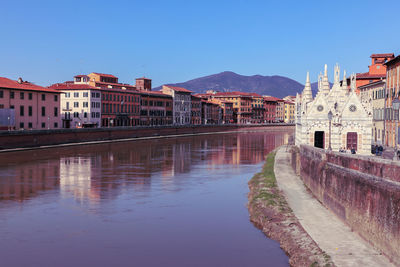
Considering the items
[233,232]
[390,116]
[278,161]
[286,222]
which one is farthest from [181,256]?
[390,116]

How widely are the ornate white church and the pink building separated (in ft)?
155

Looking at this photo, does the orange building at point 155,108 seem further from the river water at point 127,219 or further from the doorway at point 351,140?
the river water at point 127,219

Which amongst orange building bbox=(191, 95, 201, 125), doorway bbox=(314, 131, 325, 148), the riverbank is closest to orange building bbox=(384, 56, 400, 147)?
doorway bbox=(314, 131, 325, 148)

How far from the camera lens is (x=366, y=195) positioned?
18.6 m

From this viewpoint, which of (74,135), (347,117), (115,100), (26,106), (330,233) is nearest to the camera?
(330,233)

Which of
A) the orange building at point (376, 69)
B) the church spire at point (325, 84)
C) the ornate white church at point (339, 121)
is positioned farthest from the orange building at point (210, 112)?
the ornate white church at point (339, 121)

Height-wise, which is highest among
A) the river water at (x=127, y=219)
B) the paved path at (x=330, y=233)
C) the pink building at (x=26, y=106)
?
the pink building at (x=26, y=106)

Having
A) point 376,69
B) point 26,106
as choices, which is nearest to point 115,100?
point 26,106

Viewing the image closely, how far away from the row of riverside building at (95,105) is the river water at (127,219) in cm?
3393

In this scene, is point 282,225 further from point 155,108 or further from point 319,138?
point 155,108

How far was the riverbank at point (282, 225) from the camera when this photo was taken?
17906 mm

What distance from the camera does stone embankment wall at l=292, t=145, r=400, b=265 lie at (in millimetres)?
15859

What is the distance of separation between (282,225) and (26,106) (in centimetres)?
6692

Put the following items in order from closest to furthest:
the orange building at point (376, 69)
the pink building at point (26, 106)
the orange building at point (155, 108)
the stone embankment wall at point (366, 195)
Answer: the stone embankment wall at point (366, 195), the pink building at point (26, 106), the orange building at point (376, 69), the orange building at point (155, 108)
